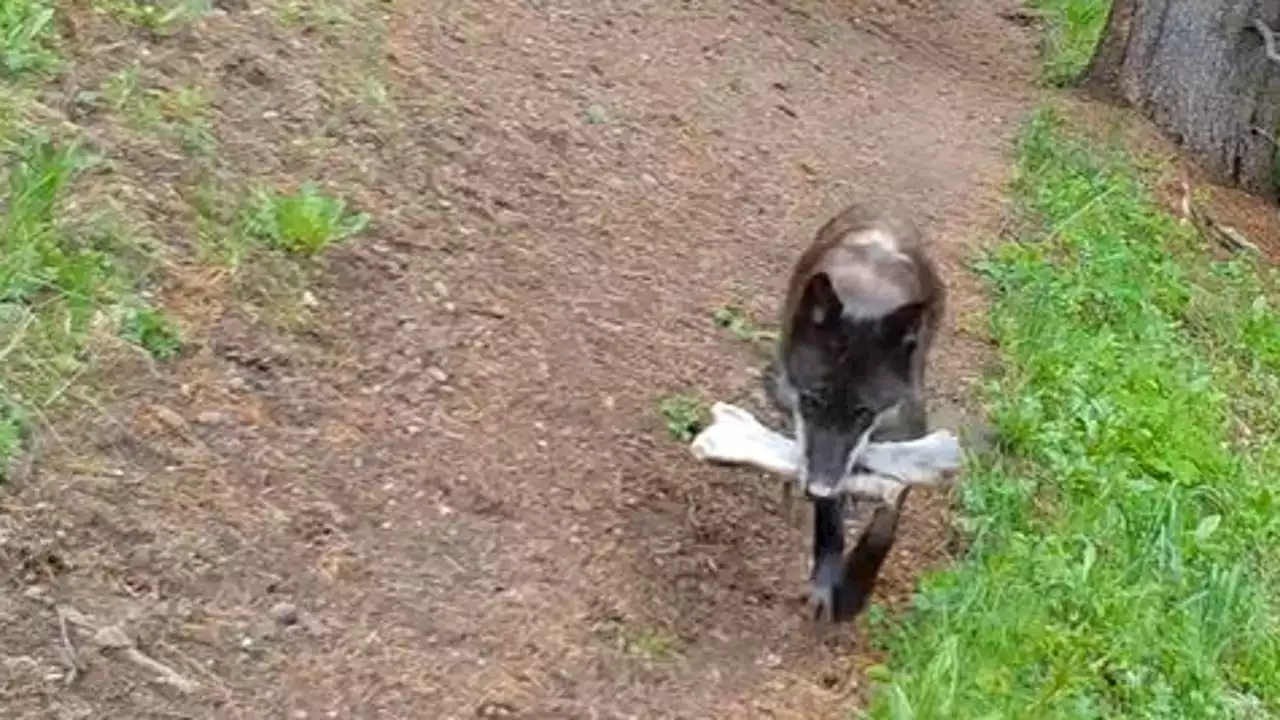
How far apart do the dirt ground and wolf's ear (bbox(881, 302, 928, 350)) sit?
2.36 feet

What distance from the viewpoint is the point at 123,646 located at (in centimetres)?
447

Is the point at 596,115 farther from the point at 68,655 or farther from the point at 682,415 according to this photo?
the point at 68,655

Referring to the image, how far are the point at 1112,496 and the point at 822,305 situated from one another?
4.80 ft

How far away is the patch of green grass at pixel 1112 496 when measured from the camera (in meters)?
5.29

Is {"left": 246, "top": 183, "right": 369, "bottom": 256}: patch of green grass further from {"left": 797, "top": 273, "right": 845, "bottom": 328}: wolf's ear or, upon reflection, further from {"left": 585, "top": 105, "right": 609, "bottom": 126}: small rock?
{"left": 585, "top": 105, "right": 609, "bottom": 126}: small rock

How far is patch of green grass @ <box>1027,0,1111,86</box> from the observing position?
13.3m

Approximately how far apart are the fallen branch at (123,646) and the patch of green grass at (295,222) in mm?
1821

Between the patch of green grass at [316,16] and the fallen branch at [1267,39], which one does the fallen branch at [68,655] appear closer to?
the patch of green grass at [316,16]

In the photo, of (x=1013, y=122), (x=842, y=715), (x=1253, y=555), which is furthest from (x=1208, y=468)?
(x=1013, y=122)

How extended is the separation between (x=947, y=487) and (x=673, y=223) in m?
1.97

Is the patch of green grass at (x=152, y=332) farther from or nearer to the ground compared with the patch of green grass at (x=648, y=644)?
Answer: farther from the ground

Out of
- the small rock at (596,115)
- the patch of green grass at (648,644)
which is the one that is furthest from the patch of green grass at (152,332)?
the small rock at (596,115)

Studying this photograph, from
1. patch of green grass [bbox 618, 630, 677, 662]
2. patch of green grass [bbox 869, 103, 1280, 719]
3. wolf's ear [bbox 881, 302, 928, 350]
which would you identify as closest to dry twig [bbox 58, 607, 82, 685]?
patch of green grass [bbox 618, 630, 677, 662]

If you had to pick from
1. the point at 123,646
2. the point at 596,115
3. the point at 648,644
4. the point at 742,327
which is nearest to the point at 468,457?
the point at 648,644
